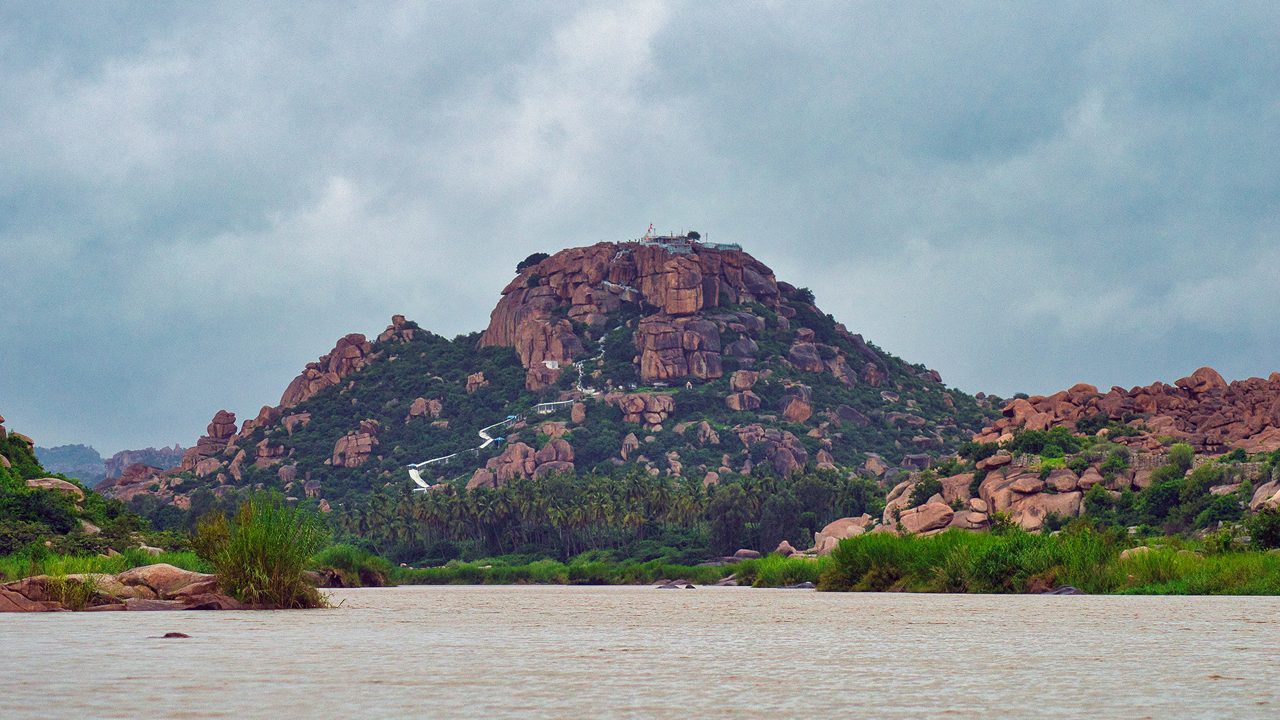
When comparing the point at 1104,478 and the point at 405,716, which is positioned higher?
the point at 1104,478

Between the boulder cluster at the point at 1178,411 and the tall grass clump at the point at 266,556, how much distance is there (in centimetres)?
6752

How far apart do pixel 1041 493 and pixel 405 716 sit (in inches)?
2763

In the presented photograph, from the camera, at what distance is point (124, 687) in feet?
29.7

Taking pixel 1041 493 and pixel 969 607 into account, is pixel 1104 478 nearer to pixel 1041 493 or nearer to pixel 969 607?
pixel 1041 493

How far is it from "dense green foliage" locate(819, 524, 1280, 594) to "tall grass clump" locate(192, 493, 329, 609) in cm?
2202

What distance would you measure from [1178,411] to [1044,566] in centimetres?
5821

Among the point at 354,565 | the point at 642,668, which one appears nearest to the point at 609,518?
the point at 354,565

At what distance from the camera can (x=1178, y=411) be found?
3536 inches

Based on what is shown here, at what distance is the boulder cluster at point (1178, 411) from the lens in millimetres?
81625

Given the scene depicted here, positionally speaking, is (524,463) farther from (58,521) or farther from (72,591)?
(72,591)

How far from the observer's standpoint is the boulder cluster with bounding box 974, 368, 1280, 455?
268 ft

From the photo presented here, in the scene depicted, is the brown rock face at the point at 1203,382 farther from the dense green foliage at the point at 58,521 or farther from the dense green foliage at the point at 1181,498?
the dense green foliage at the point at 58,521

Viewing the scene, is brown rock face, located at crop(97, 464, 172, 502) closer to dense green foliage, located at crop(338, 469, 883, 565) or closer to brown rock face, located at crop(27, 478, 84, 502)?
dense green foliage, located at crop(338, 469, 883, 565)

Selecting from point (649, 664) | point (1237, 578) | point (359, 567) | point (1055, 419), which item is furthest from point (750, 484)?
point (649, 664)
